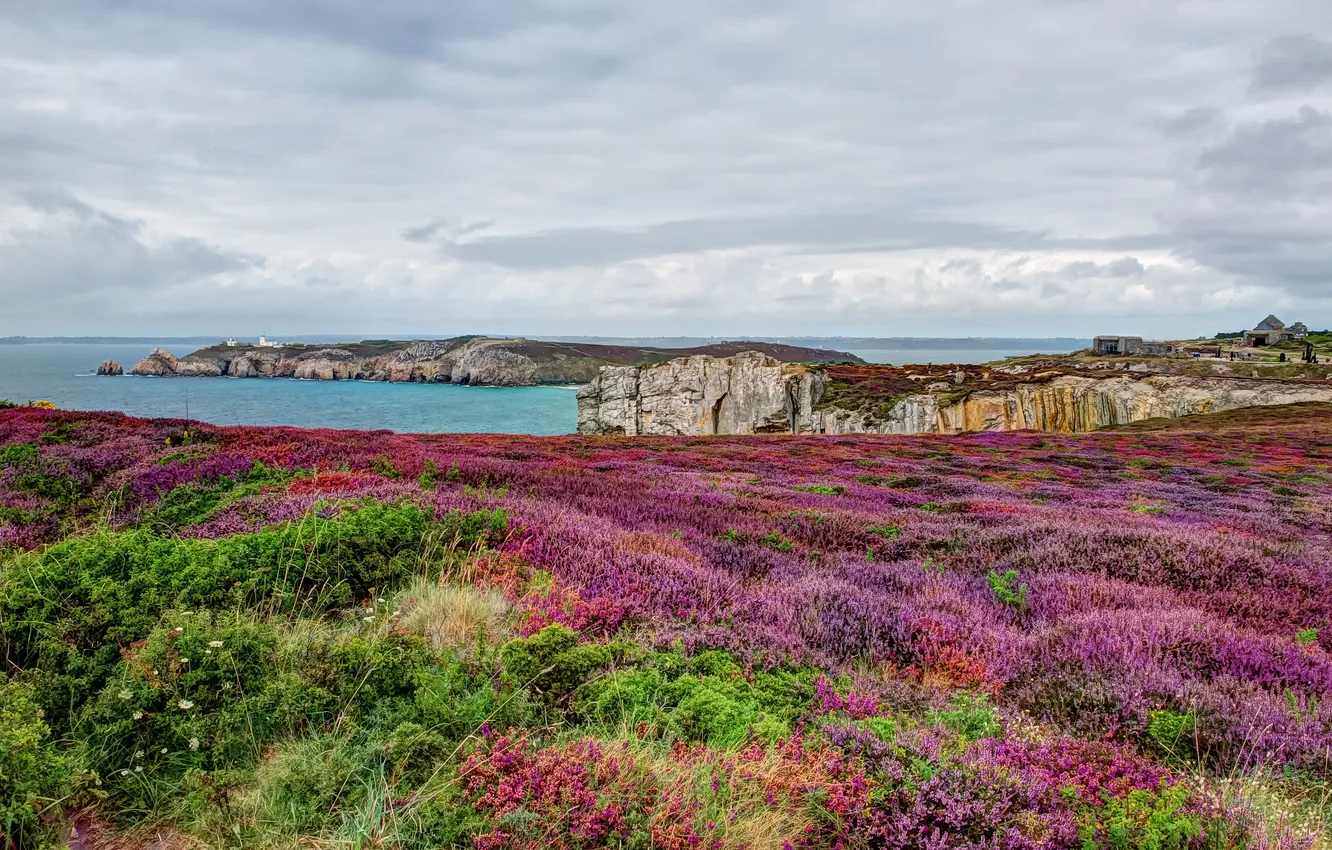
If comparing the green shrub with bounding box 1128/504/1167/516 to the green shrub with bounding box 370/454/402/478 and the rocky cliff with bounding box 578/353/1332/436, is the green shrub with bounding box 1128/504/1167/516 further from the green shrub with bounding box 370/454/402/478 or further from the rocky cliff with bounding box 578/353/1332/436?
the rocky cliff with bounding box 578/353/1332/436

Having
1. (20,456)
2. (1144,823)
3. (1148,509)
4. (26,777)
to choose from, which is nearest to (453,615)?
(26,777)

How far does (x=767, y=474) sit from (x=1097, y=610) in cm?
1236

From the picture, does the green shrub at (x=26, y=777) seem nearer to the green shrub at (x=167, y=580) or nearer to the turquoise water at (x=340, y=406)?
the green shrub at (x=167, y=580)

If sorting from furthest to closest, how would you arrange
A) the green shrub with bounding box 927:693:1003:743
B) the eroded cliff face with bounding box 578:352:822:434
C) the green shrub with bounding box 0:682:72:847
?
the eroded cliff face with bounding box 578:352:822:434 → the green shrub with bounding box 927:693:1003:743 → the green shrub with bounding box 0:682:72:847

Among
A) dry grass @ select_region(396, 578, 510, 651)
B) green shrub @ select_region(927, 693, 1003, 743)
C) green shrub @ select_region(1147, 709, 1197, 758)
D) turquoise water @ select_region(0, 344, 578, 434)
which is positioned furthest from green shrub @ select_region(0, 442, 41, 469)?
turquoise water @ select_region(0, 344, 578, 434)

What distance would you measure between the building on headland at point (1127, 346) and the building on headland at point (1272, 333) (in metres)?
22.5

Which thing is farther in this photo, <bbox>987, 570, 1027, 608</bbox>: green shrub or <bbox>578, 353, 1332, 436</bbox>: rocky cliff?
<bbox>578, 353, 1332, 436</bbox>: rocky cliff

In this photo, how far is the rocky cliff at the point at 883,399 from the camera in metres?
54.3

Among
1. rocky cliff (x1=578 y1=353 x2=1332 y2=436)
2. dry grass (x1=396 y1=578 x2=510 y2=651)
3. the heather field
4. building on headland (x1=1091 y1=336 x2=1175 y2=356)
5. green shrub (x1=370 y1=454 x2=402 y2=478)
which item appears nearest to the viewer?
the heather field

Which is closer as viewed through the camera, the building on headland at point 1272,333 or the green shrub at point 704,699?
the green shrub at point 704,699

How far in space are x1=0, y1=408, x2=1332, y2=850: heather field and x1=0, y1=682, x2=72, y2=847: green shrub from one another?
2 cm

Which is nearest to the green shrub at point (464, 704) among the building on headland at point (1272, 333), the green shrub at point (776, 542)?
the green shrub at point (776, 542)

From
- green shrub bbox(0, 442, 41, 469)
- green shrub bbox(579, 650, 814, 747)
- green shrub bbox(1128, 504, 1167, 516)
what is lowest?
green shrub bbox(1128, 504, 1167, 516)

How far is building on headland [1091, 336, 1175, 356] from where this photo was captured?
11556cm
